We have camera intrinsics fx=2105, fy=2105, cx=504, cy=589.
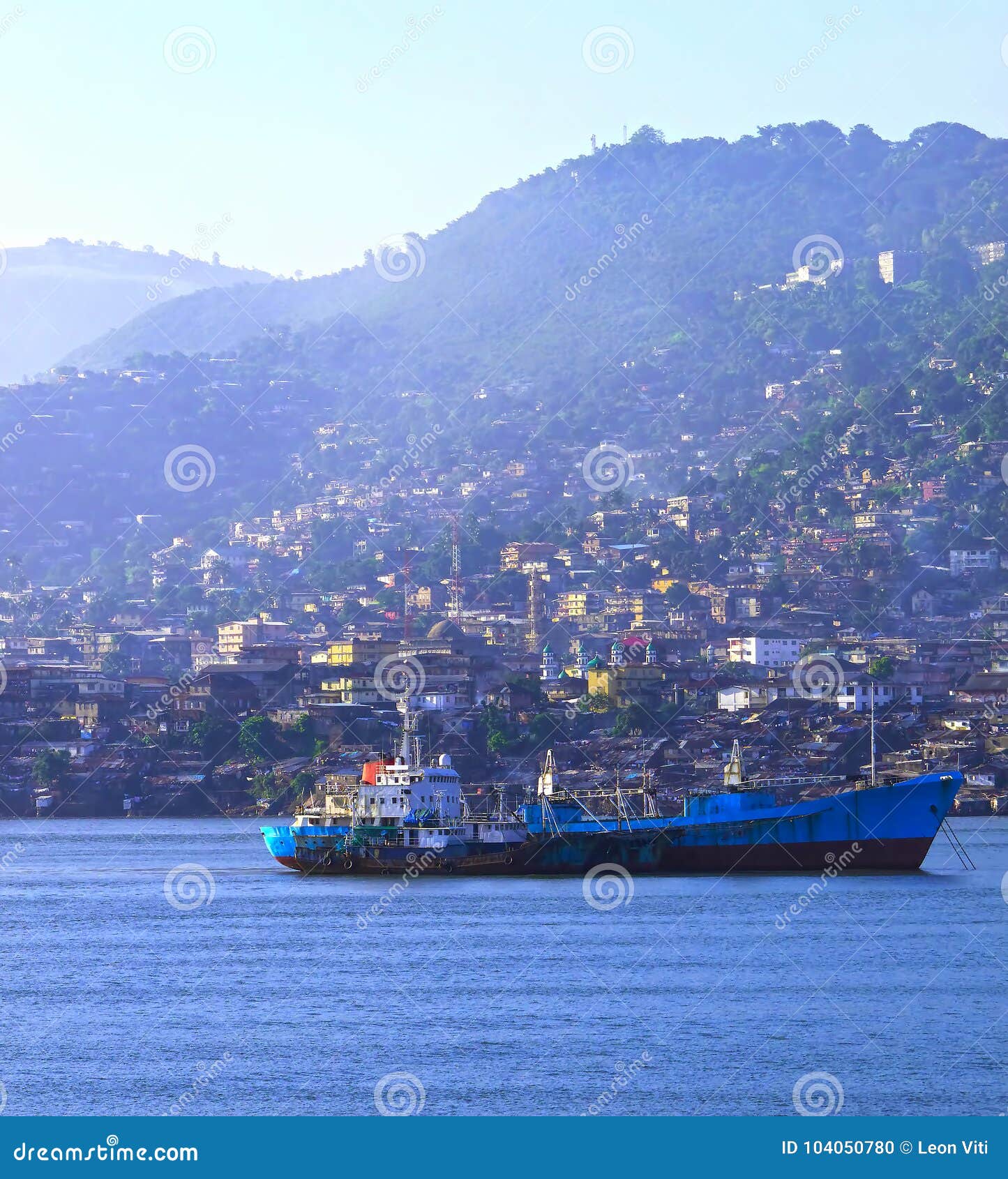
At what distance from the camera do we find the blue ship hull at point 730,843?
59.3m

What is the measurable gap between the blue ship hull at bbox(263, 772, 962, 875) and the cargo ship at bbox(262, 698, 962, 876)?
3 cm

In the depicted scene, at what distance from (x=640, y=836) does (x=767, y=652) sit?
75.8 m

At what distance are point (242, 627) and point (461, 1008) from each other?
420 ft

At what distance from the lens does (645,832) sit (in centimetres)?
6050

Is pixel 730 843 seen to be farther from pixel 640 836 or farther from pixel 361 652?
pixel 361 652

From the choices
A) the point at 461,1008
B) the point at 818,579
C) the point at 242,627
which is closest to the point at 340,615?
the point at 242,627

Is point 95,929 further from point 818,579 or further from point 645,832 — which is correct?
point 818,579

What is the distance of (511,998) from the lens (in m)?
36.5

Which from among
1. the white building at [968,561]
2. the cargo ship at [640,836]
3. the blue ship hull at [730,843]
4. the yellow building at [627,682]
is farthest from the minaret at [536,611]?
the blue ship hull at [730,843]

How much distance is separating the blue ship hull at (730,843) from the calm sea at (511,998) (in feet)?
4.81

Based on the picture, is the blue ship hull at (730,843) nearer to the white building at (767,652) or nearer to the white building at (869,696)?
the white building at (869,696)

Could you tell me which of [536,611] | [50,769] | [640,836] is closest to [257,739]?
[50,769]

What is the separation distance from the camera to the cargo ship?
2340 inches

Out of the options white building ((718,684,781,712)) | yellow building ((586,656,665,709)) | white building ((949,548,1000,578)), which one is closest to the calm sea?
white building ((718,684,781,712))
